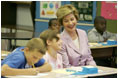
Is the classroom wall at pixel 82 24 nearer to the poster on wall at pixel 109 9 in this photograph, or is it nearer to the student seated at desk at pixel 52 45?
the poster on wall at pixel 109 9

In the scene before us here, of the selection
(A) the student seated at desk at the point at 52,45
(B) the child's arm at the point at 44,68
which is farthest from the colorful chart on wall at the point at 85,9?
(B) the child's arm at the point at 44,68

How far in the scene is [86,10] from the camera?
305 inches

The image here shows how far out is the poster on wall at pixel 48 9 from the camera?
859cm

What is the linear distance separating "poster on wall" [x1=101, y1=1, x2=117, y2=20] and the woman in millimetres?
3453

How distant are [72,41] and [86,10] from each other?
4165 mm

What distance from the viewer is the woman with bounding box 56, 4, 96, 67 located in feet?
11.8

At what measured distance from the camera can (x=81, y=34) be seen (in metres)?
3.75

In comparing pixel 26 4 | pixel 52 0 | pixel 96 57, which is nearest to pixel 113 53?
pixel 96 57

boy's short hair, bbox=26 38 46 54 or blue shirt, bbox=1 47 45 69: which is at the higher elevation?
boy's short hair, bbox=26 38 46 54

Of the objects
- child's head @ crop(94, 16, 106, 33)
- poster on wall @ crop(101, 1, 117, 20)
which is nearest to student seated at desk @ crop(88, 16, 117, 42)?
child's head @ crop(94, 16, 106, 33)

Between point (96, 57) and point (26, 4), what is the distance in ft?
18.0

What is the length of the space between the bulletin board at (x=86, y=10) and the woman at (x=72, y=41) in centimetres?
384

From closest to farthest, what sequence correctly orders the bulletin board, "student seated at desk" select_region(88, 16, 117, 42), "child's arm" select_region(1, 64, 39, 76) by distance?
"child's arm" select_region(1, 64, 39, 76), "student seated at desk" select_region(88, 16, 117, 42), the bulletin board

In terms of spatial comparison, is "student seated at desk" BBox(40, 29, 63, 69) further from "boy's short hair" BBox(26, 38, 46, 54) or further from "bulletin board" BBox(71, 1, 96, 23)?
"bulletin board" BBox(71, 1, 96, 23)
